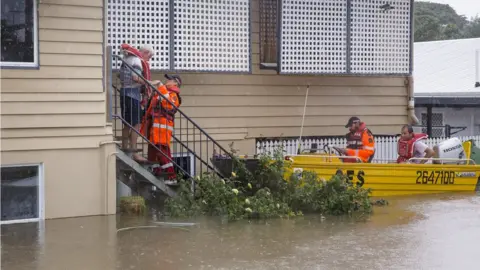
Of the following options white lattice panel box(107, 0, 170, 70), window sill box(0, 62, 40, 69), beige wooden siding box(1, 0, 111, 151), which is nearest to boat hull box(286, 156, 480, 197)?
white lattice panel box(107, 0, 170, 70)

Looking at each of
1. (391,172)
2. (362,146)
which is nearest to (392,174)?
(391,172)

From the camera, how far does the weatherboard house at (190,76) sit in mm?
11508

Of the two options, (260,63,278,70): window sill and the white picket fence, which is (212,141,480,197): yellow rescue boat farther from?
(260,63,278,70): window sill

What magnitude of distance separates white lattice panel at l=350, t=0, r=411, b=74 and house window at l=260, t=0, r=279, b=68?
1644 millimetres

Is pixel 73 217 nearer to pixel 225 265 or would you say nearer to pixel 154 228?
pixel 154 228

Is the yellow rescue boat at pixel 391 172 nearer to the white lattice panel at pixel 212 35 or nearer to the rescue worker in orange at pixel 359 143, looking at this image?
the rescue worker in orange at pixel 359 143

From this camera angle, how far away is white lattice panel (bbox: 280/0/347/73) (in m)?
16.0

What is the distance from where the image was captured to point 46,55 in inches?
455

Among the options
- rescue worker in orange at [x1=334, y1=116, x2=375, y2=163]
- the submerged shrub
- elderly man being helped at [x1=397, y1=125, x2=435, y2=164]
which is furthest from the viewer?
elderly man being helped at [x1=397, y1=125, x2=435, y2=164]

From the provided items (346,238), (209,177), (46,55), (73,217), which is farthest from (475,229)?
(46,55)

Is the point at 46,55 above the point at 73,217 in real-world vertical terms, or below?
above

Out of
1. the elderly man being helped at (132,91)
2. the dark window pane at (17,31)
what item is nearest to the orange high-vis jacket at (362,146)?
the elderly man being helped at (132,91)

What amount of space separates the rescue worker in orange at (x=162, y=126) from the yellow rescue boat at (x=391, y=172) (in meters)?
0.82

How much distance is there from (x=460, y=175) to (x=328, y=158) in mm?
2833
